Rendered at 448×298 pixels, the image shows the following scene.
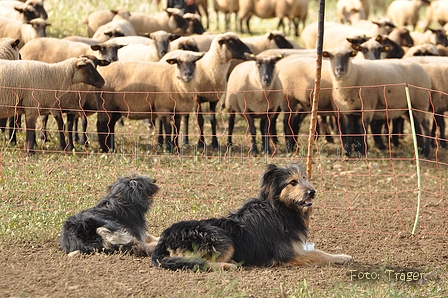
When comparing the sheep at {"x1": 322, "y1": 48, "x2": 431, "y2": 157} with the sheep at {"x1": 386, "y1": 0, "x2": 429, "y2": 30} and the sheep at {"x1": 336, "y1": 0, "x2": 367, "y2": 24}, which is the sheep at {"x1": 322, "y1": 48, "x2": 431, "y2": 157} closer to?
the sheep at {"x1": 336, "y1": 0, "x2": 367, "y2": 24}

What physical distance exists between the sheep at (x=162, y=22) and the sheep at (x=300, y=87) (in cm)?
764

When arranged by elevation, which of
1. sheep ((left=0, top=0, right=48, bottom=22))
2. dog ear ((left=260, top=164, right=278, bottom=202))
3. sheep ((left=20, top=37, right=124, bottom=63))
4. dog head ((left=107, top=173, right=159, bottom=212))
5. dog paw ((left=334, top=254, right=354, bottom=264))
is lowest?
dog paw ((left=334, top=254, right=354, bottom=264))

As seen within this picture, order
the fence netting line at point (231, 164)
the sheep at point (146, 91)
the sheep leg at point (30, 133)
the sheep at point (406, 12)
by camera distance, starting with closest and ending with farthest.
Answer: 1. the fence netting line at point (231, 164)
2. the sheep leg at point (30, 133)
3. the sheep at point (146, 91)
4. the sheep at point (406, 12)

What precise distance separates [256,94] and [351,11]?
1348 cm

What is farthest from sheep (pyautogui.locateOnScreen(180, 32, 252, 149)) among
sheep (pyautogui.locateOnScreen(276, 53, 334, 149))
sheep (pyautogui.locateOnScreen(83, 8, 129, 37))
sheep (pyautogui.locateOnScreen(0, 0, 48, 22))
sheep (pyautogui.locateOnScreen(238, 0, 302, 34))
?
sheep (pyautogui.locateOnScreen(238, 0, 302, 34))

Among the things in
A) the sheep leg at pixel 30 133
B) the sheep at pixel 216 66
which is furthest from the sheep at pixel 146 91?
the sheep leg at pixel 30 133

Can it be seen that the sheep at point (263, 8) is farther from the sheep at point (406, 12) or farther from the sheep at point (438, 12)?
the sheep at point (438, 12)

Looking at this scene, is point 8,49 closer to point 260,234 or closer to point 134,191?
point 134,191

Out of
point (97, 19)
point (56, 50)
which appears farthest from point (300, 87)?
point (97, 19)

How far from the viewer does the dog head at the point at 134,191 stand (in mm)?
7039

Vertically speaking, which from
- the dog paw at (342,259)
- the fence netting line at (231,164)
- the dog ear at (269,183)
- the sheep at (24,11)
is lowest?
the fence netting line at (231,164)

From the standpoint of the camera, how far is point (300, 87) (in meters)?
13.6

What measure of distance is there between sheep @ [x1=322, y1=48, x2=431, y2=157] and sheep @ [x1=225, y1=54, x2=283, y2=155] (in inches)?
37.5

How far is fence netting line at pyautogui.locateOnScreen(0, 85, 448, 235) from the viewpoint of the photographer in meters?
9.02
